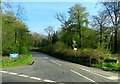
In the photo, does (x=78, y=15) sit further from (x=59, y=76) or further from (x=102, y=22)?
(x=59, y=76)

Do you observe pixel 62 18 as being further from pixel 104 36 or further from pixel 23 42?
pixel 104 36

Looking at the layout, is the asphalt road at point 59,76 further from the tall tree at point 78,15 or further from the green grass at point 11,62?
the tall tree at point 78,15

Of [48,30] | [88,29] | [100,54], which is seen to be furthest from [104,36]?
[48,30]

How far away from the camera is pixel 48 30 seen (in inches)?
4272

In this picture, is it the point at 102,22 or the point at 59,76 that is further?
the point at 102,22

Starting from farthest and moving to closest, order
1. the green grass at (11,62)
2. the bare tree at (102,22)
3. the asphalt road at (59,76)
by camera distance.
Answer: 1. the bare tree at (102,22)
2. the green grass at (11,62)
3. the asphalt road at (59,76)

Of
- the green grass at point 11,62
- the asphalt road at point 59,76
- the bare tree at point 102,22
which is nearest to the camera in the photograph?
the asphalt road at point 59,76

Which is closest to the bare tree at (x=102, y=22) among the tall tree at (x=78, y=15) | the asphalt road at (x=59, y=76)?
the tall tree at (x=78, y=15)

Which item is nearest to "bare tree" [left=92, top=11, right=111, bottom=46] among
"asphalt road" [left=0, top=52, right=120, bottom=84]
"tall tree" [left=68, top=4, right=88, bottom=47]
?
"tall tree" [left=68, top=4, right=88, bottom=47]

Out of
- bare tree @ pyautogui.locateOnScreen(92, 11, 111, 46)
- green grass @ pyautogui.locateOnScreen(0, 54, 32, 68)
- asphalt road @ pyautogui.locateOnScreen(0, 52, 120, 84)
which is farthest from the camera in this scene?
bare tree @ pyautogui.locateOnScreen(92, 11, 111, 46)

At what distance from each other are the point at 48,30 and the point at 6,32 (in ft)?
215

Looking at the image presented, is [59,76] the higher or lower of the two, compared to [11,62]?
higher

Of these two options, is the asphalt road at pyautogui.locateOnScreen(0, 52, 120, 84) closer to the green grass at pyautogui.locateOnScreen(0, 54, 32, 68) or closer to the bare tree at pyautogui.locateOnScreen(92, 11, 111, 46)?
the green grass at pyautogui.locateOnScreen(0, 54, 32, 68)

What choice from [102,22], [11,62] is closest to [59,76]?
[11,62]
